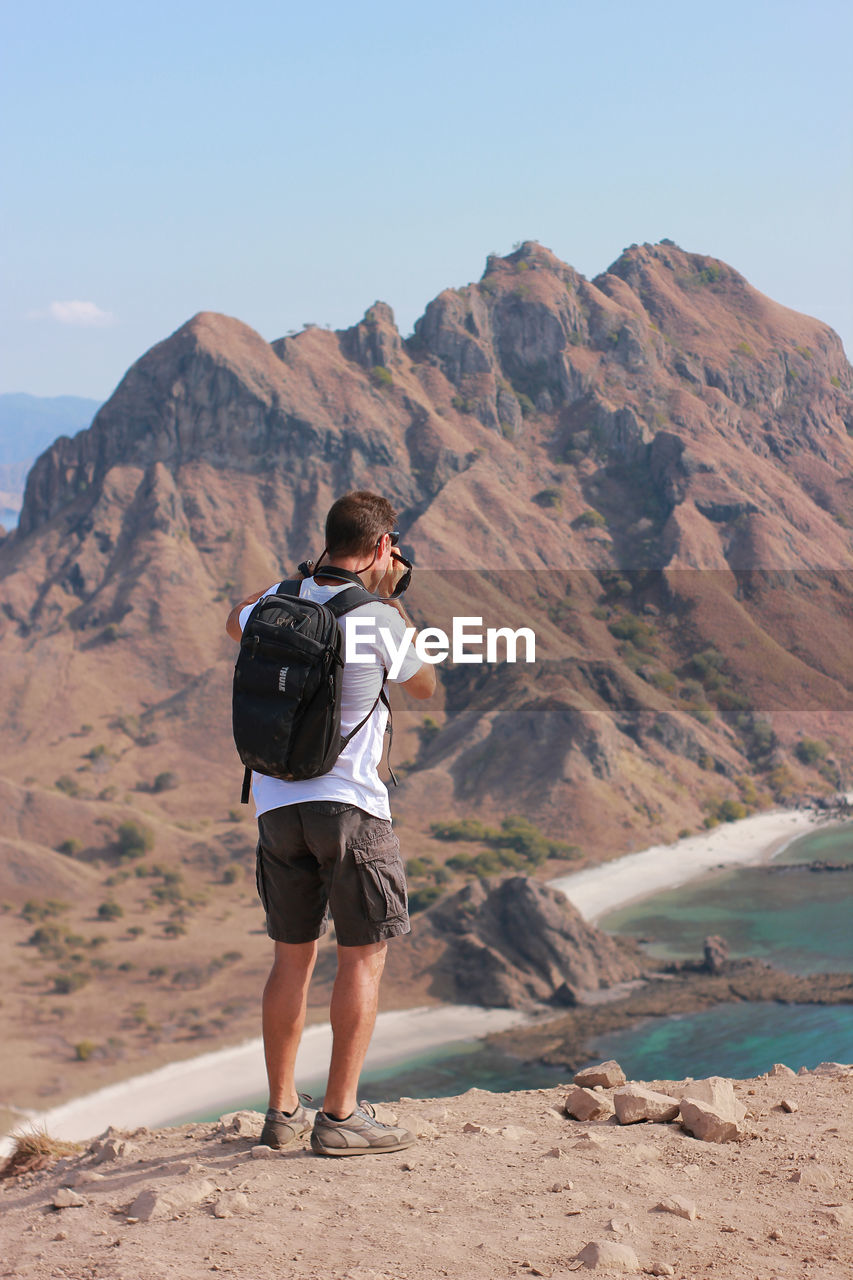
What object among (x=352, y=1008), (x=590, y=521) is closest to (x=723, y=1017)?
(x=352, y=1008)

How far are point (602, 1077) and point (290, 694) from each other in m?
2.67

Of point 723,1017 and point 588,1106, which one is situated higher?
point 588,1106

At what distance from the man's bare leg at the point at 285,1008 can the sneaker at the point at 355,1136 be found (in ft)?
0.63

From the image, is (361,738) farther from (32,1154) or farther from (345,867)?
(32,1154)

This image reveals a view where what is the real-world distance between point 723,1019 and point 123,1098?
19262mm

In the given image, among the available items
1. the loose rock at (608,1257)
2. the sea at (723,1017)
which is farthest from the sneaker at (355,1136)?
the sea at (723,1017)

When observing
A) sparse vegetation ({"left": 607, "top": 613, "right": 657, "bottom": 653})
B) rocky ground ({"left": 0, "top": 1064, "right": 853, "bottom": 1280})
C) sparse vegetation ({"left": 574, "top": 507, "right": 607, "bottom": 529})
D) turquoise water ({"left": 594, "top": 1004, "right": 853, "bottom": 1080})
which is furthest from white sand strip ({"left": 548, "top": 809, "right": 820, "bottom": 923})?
rocky ground ({"left": 0, "top": 1064, "right": 853, "bottom": 1280})

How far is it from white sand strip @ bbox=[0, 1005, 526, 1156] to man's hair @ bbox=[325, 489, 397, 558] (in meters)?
30.3

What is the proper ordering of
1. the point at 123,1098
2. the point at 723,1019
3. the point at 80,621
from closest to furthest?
the point at 123,1098, the point at 723,1019, the point at 80,621

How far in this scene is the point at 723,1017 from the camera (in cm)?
3872

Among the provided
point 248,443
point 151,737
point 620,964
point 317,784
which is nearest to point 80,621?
point 151,737

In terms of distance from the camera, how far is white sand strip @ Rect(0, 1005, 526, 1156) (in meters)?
33.2

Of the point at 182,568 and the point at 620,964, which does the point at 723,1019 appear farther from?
the point at 182,568

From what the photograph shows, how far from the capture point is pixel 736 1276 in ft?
10.1
